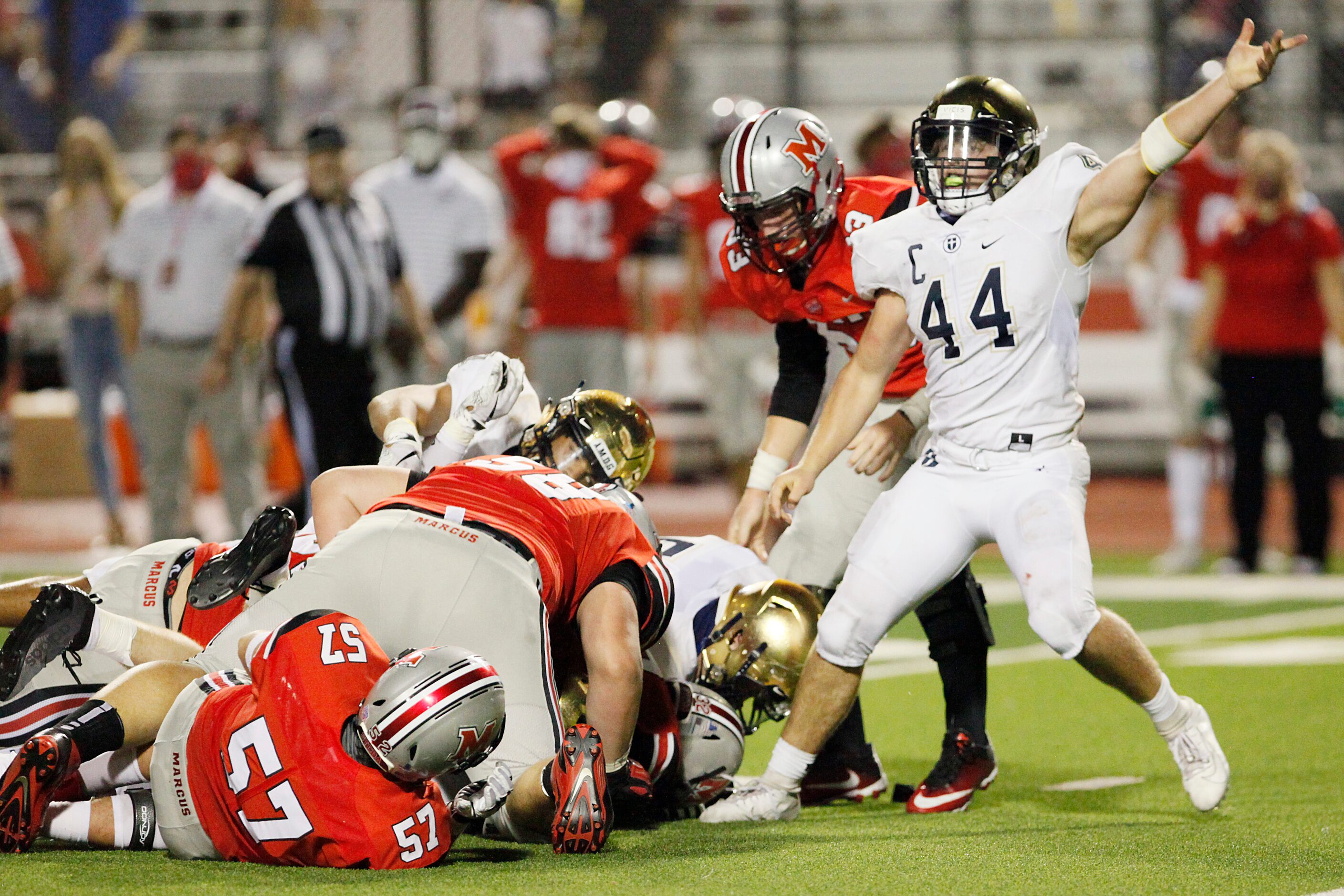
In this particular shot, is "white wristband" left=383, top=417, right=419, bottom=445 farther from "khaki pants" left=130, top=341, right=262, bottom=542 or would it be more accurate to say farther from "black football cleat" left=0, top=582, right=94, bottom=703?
"khaki pants" left=130, top=341, right=262, bottom=542

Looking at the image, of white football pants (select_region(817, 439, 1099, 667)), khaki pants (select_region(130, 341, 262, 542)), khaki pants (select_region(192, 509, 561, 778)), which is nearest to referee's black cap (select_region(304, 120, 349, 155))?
khaki pants (select_region(130, 341, 262, 542))

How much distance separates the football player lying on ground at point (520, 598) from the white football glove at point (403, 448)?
53 cm

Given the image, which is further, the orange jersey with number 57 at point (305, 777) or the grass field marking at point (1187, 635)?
the grass field marking at point (1187, 635)

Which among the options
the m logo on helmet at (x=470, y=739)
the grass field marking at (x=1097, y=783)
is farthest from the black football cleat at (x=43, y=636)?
the grass field marking at (x=1097, y=783)

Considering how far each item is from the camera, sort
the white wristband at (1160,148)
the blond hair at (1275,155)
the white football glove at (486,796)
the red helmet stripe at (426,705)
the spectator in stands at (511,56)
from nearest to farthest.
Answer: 1. the red helmet stripe at (426,705)
2. the white football glove at (486,796)
3. the white wristband at (1160,148)
4. the blond hair at (1275,155)
5. the spectator in stands at (511,56)

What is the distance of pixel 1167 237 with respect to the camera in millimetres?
10672

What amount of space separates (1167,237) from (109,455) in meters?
6.51

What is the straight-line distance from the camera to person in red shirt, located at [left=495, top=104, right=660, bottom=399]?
9.82 metres

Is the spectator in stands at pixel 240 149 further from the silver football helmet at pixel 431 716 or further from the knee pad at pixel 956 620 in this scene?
the silver football helmet at pixel 431 716

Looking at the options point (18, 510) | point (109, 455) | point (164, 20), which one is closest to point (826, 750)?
point (109, 455)

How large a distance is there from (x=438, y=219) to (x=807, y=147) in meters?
5.37

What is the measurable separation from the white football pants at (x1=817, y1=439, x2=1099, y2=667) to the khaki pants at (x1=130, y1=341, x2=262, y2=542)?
18.9 feet

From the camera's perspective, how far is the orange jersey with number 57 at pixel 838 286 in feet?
16.0

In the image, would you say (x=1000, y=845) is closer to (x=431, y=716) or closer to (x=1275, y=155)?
(x=431, y=716)
